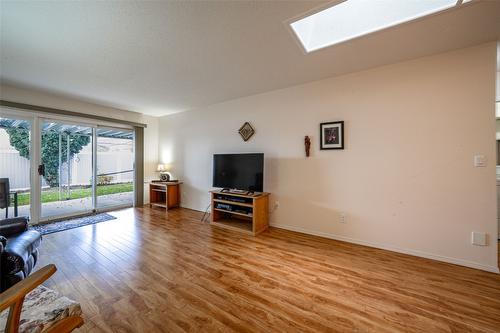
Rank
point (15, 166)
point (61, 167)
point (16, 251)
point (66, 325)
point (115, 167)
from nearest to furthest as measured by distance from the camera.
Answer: point (66, 325) < point (16, 251) < point (15, 166) < point (61, 167) < point (115, 167)

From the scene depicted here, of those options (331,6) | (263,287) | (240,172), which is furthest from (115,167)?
(331,6)

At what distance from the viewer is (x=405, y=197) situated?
7.84 feet

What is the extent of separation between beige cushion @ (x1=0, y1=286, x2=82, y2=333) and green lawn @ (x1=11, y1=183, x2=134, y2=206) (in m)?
3.44

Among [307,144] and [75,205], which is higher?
[307,144]

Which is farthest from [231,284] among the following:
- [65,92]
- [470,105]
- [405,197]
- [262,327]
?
[65,92]

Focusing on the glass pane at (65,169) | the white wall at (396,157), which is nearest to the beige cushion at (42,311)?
the white wall at (396,157)

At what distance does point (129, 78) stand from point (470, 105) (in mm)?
4289

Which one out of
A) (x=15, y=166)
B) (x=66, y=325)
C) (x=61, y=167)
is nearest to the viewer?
(x=66, y=325)

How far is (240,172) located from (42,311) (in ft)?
8.64

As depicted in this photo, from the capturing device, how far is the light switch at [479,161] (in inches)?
80.0

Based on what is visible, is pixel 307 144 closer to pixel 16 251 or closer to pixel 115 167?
pixel 16 251

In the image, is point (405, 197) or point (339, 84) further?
point (339, 84)

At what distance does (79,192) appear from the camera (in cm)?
412

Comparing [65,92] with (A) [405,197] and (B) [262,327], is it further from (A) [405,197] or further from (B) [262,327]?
(A) [405,197]
